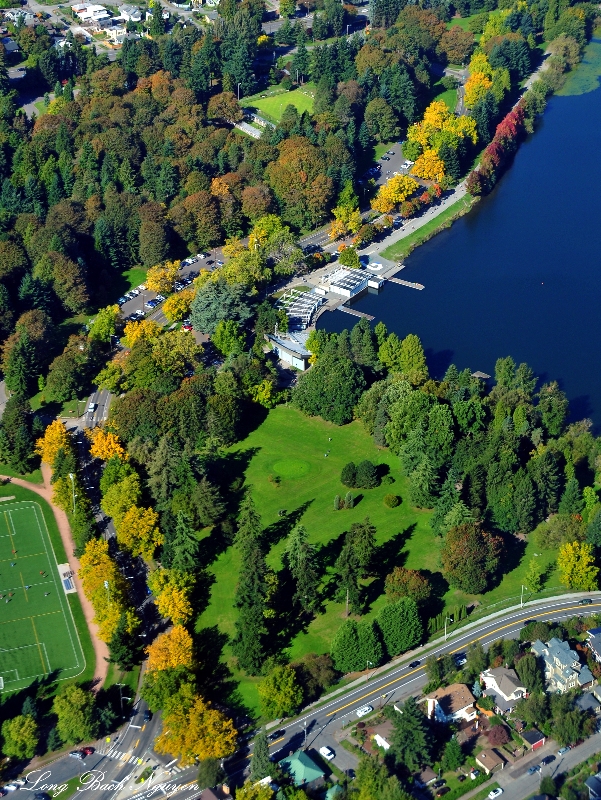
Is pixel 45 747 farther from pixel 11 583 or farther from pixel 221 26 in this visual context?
pixel 221 26

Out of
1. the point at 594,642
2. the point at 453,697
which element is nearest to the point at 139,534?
the point at 453,697

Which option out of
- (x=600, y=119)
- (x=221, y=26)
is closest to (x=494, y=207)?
(x=600, y=119)

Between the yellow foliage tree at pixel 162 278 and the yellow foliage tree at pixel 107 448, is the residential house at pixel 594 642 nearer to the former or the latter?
the yellow foliage tree at pixel 107 448

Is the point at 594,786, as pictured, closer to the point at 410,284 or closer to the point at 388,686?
the point at 388,686

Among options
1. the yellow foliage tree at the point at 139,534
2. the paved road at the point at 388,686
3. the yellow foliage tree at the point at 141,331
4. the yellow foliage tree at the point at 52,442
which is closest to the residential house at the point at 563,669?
the paved road at the point at 388,686

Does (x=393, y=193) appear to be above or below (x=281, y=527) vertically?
above
